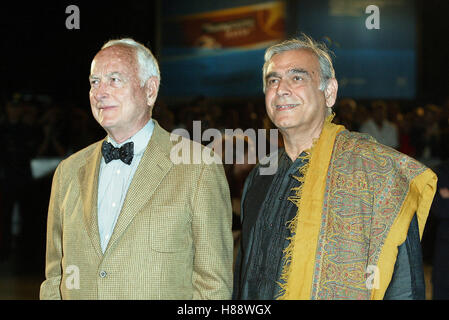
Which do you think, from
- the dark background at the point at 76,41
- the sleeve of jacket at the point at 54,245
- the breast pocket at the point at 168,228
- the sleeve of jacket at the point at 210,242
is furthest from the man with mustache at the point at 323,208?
the dark background at the point at 76,41

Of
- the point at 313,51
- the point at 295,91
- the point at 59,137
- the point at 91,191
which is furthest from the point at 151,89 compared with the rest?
the point at 59,137

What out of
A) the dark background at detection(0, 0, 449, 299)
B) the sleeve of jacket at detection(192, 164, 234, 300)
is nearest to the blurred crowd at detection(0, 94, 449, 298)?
the dark background at detection(0, 0, 449, 299)

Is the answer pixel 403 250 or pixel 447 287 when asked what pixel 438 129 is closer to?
pixel 447 287

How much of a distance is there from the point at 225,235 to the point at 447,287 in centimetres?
233

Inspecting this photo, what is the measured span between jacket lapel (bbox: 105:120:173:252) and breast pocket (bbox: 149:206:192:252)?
67 millimetres

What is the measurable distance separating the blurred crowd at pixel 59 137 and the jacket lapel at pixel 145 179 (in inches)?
125

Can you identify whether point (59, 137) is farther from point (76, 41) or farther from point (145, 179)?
point (145, 179)

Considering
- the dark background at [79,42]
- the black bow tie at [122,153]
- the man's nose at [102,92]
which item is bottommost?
the black bow tie at [122,153]

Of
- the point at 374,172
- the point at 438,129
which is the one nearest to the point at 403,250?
the point at 374,172

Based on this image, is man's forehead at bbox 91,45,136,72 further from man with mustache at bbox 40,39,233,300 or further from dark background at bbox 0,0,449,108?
dark background at bbox 0,0,449,108

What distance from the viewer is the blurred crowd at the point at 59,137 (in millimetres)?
6191

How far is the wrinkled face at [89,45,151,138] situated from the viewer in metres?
2.13

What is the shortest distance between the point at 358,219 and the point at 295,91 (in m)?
0.53

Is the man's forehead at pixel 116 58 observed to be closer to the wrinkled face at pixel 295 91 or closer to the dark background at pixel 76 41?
the wrinkled face at pixel 295 91
